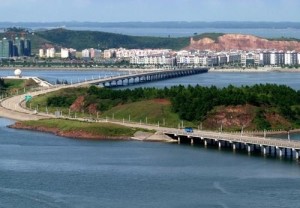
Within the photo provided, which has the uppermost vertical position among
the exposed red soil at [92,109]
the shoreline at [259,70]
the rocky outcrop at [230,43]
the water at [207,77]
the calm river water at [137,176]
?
the exposed red soil at [92,109]

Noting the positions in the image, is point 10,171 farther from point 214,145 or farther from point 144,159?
point 214,145

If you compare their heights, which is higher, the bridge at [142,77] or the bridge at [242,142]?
the bridge at [242,142]

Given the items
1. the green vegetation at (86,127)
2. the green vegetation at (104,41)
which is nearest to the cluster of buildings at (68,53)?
the green vegetation at (104,41)

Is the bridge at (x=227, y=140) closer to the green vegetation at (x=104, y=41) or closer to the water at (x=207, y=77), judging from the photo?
the water at (x=207, y=77)

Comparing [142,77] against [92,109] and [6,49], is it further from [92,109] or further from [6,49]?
[92,109]

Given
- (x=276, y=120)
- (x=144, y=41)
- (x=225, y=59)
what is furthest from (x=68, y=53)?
(x=276, y=120)

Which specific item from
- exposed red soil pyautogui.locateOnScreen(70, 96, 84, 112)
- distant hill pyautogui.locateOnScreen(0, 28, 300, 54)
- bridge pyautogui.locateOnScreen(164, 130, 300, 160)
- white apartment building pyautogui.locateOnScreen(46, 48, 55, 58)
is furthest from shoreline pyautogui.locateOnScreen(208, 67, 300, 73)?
bridge pyautogui.locateOnScreen(164, 130, 300, 160)

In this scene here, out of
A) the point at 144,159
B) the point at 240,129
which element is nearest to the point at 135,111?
the point at 240,129
